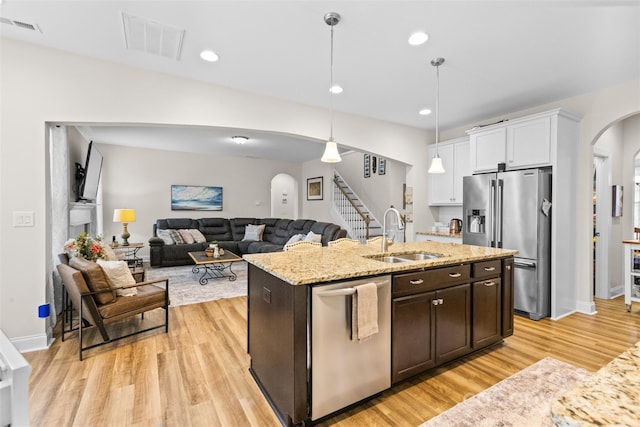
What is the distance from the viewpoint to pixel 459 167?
16.0 feet

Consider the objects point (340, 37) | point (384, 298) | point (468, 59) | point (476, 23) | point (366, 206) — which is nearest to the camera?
point (384, 298)

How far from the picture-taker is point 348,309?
1.87 m

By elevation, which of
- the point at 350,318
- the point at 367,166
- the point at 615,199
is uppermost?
the point at 367,166

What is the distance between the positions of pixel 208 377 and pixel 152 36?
A: 2.84 metres

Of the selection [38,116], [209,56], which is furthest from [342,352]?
[38,116]

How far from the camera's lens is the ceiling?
2.19 meters

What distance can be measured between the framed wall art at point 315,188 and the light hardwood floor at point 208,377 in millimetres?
5829

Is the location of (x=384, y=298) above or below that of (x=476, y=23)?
below

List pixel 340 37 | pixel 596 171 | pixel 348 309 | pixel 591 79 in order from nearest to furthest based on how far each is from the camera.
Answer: pixel 348 309
pixel 340 37
pixel 591 79
pixel 596 171

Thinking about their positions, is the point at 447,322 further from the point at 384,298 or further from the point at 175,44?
the point at 175,44

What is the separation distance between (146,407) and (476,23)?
144 inches

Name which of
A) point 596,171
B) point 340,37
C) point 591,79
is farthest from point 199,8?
point 596,171

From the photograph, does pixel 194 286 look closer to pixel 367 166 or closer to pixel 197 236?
pixel 197 236

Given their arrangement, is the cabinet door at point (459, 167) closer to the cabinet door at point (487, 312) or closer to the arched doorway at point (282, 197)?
the cabinet door at point (487, 312)
